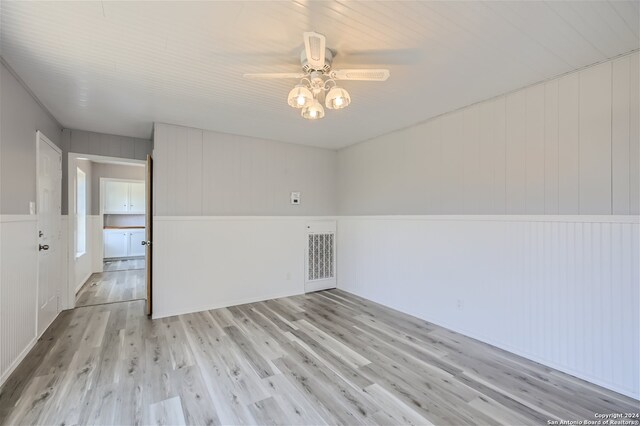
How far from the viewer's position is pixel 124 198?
306 inches

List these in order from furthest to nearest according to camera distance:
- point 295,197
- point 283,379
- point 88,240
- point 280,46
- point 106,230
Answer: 1. point 106,230
2. point 88,240
3. point 295,197
4. point 283,379
5. point 280,46

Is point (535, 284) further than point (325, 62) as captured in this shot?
Yes

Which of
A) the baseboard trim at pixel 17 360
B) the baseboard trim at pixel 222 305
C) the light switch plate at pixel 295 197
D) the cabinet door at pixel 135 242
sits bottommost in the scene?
the baseboard trim at pixel 222 305

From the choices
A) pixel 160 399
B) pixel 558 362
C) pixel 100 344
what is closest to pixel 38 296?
pixel 100 344

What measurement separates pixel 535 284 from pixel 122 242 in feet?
29.2

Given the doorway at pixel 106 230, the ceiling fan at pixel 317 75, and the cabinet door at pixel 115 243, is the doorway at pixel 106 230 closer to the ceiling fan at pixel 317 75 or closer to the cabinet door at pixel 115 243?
the cabinet door at pixel 115 243

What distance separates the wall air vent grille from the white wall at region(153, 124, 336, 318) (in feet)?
0.58

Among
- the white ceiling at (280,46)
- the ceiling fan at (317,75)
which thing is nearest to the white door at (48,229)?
the white ceiling at (280,46)

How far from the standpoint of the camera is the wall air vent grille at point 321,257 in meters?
4.93

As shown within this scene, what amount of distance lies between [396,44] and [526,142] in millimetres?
1648

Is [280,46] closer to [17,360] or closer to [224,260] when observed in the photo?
[224,260]

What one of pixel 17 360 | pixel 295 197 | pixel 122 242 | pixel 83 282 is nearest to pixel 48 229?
pixel 17 360

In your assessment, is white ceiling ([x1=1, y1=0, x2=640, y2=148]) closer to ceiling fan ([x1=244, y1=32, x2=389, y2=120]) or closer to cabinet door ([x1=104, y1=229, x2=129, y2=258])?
ceiling fan ([x1=244, y1=32, x2=389, y2=120])

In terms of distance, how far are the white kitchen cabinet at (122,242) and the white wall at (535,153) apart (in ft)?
23.8
